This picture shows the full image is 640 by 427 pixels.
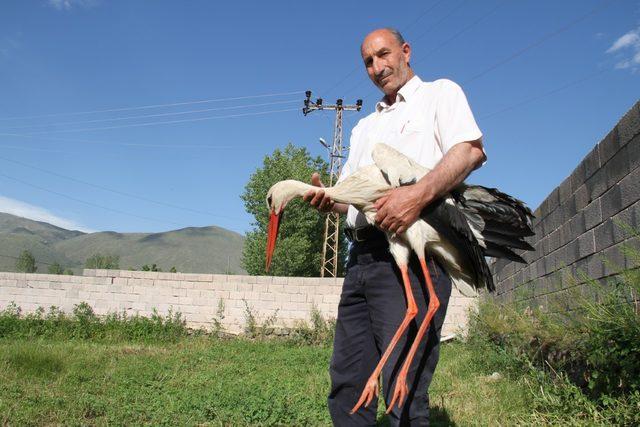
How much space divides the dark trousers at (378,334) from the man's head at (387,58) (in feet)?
2.76

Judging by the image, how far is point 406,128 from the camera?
8.41ft

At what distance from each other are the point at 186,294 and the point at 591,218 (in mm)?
9523

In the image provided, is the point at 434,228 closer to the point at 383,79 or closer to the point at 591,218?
the point at 383,79

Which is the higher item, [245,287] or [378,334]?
[245,287]

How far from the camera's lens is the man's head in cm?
267

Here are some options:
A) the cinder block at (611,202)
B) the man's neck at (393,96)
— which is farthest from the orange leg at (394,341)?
the cinder block at (611,202)

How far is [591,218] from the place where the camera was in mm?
4438

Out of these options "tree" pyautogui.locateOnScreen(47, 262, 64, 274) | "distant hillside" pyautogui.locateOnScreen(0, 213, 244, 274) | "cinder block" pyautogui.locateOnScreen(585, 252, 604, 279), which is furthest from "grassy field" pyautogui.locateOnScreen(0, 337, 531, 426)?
"distant hillside" pyautogui.locateOnScreen(0, 213, 244, 274)

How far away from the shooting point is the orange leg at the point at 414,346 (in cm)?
229

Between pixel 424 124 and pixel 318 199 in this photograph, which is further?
pixel 318 199

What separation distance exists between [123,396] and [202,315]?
22.3 feet

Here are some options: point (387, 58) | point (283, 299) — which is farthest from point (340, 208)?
point (283, 299)

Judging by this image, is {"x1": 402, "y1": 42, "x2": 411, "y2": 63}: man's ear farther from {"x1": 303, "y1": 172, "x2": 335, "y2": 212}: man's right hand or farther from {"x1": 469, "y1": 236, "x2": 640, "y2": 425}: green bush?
{"x1": 469, "y1": 236, "x2": 640, "y2": 425}: green bush

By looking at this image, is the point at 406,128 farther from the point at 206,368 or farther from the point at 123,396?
the point at 206,368
